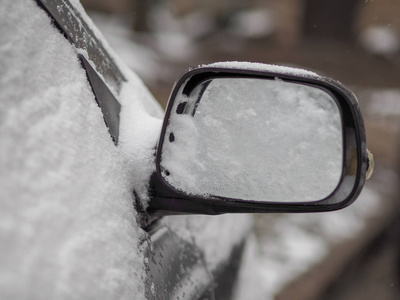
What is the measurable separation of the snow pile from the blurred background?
100 inches

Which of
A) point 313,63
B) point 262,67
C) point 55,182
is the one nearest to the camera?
point 55,182

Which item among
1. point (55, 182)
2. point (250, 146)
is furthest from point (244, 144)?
point (55, 182)

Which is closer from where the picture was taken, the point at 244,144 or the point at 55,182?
the point at 55,182

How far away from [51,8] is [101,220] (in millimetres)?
540

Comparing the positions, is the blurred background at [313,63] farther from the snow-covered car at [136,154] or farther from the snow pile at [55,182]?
the snow pile at [55,182]

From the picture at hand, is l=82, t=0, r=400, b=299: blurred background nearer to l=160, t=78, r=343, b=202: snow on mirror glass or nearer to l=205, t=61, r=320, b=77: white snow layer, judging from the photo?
l=160, t=78, r=343, b=202: snow on mirror glass

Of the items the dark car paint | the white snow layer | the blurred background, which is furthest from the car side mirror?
the blurred background

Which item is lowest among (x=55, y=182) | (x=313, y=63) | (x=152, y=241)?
(x=313, y=63)

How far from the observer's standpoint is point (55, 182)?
0.98m

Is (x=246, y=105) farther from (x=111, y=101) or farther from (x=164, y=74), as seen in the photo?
(x=164, y=74)

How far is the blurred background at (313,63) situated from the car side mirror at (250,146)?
7.51 ft

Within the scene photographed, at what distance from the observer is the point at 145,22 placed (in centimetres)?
1734

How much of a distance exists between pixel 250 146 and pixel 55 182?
1.89 ft

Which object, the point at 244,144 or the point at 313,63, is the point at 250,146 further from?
the point at 313,63
